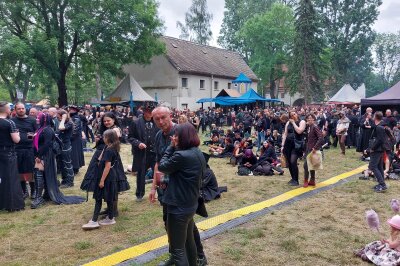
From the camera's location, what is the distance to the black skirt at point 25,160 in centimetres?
720

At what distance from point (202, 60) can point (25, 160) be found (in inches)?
1332

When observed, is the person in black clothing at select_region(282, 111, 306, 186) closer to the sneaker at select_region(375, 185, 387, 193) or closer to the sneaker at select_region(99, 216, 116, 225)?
the sneaker at select_region(375, 185, 387, 193)

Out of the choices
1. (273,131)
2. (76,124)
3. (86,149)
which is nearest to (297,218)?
(76,124)

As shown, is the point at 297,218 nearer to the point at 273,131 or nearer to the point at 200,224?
the point at 200,224

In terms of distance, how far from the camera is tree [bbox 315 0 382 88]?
51781 millimetres

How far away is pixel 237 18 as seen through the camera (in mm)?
60312

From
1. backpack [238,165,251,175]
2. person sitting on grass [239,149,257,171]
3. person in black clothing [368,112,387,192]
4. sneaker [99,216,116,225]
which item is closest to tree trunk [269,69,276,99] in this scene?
person sitting on grass [239,149,257,171]

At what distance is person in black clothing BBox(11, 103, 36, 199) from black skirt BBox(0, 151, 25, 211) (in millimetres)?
426

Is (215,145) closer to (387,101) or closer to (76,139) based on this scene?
(76,139)


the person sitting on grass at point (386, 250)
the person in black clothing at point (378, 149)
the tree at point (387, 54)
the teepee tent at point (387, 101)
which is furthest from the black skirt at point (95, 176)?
the tree at point (387, 54)

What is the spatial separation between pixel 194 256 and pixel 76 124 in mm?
6372

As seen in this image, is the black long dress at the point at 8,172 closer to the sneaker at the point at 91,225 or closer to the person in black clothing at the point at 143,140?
the sneaker at the point at 91,225

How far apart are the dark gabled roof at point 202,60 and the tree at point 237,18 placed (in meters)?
13.4

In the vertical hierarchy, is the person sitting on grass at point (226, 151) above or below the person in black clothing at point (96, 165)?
below
